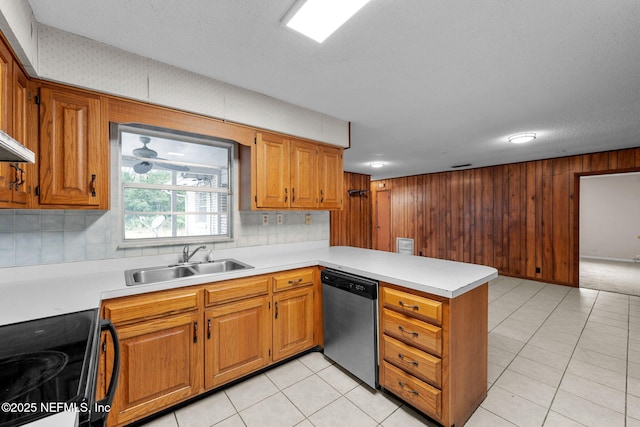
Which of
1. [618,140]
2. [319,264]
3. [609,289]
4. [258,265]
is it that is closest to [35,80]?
[258,265]

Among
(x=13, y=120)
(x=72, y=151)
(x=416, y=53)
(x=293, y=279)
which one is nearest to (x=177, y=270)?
(x=293, y=279)

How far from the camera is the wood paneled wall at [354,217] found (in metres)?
6.14

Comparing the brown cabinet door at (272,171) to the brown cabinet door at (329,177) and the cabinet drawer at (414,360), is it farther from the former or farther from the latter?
the cabinet drawer at (414,360)

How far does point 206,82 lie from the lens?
2188mm

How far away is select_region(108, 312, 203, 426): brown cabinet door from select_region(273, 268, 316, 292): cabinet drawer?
63 centimetres

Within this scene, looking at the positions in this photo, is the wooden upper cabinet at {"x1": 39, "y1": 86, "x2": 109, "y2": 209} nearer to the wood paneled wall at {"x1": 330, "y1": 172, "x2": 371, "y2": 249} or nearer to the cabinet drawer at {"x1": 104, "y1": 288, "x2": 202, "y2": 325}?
the cabinet drawer at {"x1": 104, "y1": 288, "x2": 202, "y2": 325}

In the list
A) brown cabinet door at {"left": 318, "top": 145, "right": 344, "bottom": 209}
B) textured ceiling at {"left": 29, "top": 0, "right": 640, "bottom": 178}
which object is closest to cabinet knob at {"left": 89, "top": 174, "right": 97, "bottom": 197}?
textured ceiling at {"left": 29, "top": 0, "right": 640, "bottom": 178}

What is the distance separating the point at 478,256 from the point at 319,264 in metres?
4.95

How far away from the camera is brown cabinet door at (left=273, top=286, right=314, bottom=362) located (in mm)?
2230

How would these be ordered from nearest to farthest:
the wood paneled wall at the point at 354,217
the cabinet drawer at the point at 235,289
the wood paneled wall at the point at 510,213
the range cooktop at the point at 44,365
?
the range cooktop at the point at 44,365 < the cabinet drawer at the point at 235,289 < the wood paneled wall at the point at 510,213 < the wood paneled wall at the point at 354,217

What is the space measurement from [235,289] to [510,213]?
224 inches

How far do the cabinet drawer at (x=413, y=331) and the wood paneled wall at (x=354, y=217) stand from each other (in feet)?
13.3

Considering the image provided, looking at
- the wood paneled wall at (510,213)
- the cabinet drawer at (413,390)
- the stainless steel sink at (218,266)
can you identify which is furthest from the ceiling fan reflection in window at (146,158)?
the wood paneled wall at (510,213)

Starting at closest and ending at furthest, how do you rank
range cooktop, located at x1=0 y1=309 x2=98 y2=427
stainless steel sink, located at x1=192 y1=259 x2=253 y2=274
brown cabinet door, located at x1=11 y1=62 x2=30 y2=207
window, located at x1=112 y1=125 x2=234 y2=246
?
range cooktop, located at x1=0 y1=309 x2=98 y2=427
brown cabinet door, located at x1=11 y1=62 x2=30 y2=207
window, located at x1=112 y1=125 x2=234 y2=246
stainless steel sink, located at x1=192 y1=259 x2=253 y2=274
